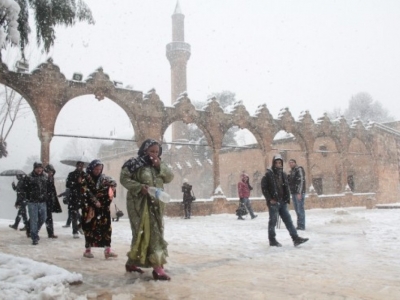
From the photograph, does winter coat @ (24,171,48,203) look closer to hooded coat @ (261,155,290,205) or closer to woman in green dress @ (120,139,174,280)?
woman in green dress @ (120,139,174,280)

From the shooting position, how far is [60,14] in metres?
9.89

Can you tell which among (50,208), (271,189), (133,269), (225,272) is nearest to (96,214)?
(133,269)

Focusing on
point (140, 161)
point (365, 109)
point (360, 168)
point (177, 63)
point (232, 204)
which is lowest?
point (232, 204)

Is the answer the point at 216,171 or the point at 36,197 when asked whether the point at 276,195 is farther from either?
the point at 216,171

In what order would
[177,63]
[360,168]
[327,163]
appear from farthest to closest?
[177,63], [327,163], [360,168]

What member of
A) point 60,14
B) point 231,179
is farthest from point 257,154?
point 60,14

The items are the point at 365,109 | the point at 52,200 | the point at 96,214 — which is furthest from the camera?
the point at 365,109

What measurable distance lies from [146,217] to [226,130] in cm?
1507

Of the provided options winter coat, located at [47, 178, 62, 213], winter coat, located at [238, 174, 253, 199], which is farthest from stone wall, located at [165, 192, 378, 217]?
winter coat, located at [47, 178, 62, 213]

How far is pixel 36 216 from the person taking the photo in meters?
7.59

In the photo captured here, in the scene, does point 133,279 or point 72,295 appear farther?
point 133,279

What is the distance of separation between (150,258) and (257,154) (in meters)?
27.6

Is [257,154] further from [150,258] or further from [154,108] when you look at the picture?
[150,258]

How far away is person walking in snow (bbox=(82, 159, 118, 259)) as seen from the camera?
18.5ft
